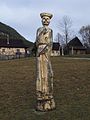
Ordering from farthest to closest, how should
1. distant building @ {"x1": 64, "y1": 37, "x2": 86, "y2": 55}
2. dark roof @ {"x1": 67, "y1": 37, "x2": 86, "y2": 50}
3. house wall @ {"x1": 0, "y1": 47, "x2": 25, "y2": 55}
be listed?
dark roof @ {"x1": 67, "y1": 37, "x2": 86, "y2": 50} < distant building @ {"x1": 64, "y1": 37, "x2": 86, "y2": 55} < house wall @ {"x1": 0, "y1": 47, "x2": 25, "y2": 55}

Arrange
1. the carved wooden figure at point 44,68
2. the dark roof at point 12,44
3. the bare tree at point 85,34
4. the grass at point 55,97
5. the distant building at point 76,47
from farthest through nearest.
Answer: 1. the bare tree at point 85,34
2. the distant building at point 76,47
3. the dark roof at point 12,44
4. the carved wooden figure at point 44,68
5. the grass at point 55,97

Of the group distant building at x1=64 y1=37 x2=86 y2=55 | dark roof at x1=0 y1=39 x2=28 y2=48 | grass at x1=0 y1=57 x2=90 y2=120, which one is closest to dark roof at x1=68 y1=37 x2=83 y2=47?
distant building at x1=64 y1=37 x2=86 y2=55

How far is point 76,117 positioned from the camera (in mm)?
10344

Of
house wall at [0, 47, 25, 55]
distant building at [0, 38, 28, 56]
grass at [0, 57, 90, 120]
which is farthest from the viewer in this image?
distant building at [0, 38, 28, 56]

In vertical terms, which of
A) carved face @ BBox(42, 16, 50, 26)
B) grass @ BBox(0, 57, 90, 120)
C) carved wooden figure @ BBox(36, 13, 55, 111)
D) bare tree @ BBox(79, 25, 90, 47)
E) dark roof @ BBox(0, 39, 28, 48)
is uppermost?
bare tree @ BBox(79, 25, 90, 47)

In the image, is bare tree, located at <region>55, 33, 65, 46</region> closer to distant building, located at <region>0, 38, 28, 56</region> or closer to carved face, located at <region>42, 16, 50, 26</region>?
distant building, located at <region>0, 38, 28, 56</region>

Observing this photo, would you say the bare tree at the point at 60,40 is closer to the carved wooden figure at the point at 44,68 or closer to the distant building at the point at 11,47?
the distant building at the point at 11,47

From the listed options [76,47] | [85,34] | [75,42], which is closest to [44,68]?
[76,47]

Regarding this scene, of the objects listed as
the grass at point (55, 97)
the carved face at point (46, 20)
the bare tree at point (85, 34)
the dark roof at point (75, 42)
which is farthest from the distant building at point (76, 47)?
the carved face at point (46, 20)

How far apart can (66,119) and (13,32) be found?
7147 inches

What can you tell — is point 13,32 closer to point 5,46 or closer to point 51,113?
point 5,46

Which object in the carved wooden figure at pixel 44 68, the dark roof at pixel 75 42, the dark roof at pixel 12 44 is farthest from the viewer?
the dark roof at pixel 75 42

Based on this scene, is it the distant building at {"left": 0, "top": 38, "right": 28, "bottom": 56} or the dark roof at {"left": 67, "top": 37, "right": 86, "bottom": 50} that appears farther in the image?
the dark roof at {"left": 67, "top": 37, "right": 86, "bottom": 50}

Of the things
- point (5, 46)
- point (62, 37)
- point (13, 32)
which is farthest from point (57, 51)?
point (13, 32)
